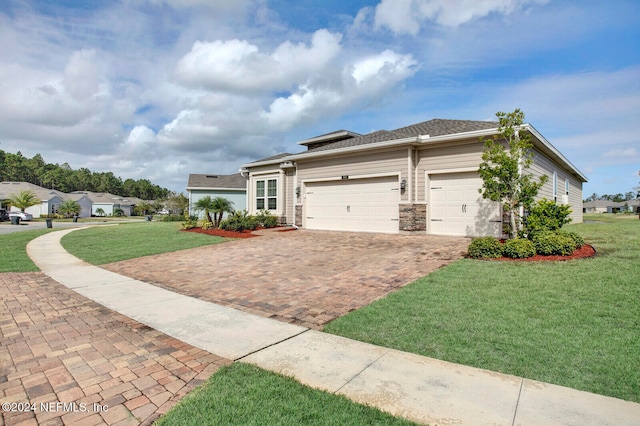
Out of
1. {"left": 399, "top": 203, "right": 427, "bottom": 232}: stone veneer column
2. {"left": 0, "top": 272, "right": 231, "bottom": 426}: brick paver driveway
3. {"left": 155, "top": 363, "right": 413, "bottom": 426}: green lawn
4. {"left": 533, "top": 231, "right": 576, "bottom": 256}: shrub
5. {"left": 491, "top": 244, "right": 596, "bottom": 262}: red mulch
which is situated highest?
{"left": 399, "top": 203, "right": 427, "bottom": 232}: stone veneer column

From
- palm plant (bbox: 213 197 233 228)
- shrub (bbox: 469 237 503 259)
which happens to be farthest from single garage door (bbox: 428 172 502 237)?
palm plant (bbox: 213 197 233 228)

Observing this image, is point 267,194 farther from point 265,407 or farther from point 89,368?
point 265,407

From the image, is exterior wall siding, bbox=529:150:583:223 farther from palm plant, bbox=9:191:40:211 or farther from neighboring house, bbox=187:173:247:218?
palm plant, bbox=9:191:40:211

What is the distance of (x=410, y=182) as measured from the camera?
12516 millimetres

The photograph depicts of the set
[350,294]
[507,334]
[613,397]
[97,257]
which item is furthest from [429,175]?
[97,257]

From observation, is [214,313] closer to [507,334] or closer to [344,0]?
[507,334]

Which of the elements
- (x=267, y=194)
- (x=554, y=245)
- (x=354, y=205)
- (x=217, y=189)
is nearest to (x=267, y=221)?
(x=267, y=194)

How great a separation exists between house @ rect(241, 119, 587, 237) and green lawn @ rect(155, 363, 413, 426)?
10.2 m

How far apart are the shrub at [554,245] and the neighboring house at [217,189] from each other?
2608cm

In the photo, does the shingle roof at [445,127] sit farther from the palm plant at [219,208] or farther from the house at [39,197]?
the house at [39,197]

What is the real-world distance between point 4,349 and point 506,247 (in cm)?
902

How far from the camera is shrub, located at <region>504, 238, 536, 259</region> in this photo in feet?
25.5

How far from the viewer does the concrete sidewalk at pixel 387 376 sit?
2.48m

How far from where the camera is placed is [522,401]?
2637 mm
